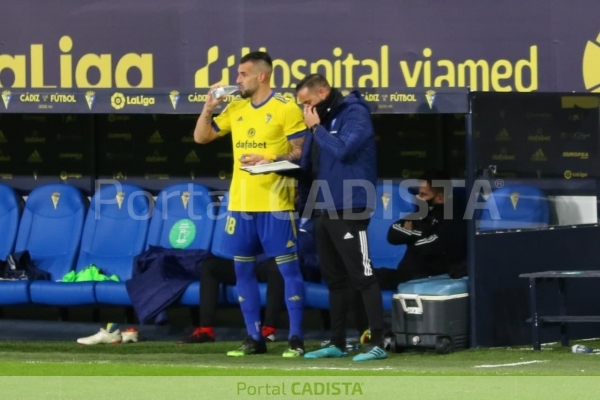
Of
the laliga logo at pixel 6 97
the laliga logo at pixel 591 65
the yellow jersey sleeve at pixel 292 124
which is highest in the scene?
the laliga logo at pixel 591 65

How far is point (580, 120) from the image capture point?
9.02m

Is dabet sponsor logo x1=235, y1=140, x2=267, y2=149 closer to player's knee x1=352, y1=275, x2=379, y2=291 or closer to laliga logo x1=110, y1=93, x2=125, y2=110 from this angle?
player's knee x1=352, y1=275, x2=379, y2=291

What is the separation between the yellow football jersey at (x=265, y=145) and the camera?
323 inches

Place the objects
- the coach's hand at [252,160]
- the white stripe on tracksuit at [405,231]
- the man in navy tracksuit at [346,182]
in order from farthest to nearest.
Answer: the white stripe on tracksuit at [405,231], the coach's hand at [252,160], the man in navy tracksuit at [346,182]

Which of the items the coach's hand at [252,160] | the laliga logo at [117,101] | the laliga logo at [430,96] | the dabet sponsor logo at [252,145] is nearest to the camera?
the coach's hand at [252,160]

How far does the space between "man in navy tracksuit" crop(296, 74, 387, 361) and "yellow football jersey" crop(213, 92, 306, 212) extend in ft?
0.51

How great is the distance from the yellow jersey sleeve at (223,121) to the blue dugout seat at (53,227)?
261 cm

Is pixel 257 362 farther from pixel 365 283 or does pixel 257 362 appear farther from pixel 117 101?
pixel 117 101

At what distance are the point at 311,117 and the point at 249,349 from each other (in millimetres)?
1501

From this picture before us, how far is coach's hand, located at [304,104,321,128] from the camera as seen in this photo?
8.00m

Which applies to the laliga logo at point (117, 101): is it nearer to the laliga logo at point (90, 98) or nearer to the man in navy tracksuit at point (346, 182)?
the laliga logo at point (90, 98)

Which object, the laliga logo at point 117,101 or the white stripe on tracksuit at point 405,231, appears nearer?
the white stripe on tracksuit at point 405,231

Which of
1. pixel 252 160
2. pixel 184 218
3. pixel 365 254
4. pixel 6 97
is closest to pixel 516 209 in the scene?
pixel 365 254

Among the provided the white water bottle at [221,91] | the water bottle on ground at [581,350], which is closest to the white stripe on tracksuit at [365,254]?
the white water bottle at [221,91]
